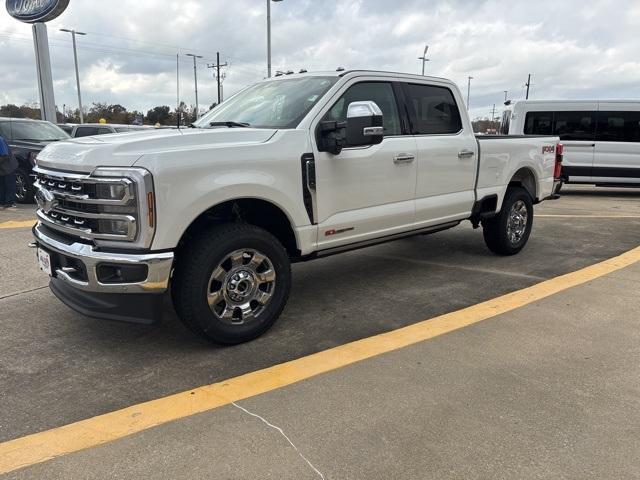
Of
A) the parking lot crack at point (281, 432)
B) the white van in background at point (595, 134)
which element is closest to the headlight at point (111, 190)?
the parking lot crack at point (281, 432)

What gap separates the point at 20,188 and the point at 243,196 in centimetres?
899

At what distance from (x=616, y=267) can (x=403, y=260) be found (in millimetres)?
2329

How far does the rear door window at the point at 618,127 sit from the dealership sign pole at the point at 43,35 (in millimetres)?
18173

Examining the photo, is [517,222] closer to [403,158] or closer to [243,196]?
[403,158]

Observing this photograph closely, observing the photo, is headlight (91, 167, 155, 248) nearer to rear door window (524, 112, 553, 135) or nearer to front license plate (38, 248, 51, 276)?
front license plate (38, 248, 51, 276)

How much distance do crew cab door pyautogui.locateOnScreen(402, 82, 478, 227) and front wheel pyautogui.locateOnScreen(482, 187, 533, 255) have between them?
75 centimetres

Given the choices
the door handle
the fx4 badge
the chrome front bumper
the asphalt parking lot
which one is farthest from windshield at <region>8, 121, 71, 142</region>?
the fx4 badge

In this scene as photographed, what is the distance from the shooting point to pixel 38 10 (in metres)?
19.5

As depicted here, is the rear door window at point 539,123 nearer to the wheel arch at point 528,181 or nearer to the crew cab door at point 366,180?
the wheel arch at point 528,181

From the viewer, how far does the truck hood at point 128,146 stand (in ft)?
10.7

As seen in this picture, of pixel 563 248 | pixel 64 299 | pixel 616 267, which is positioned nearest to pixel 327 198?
pixel 64 299

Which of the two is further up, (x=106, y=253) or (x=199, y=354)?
(x=106, y=253)

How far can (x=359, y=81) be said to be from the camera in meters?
4.57

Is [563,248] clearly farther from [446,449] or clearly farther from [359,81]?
[446,449]
